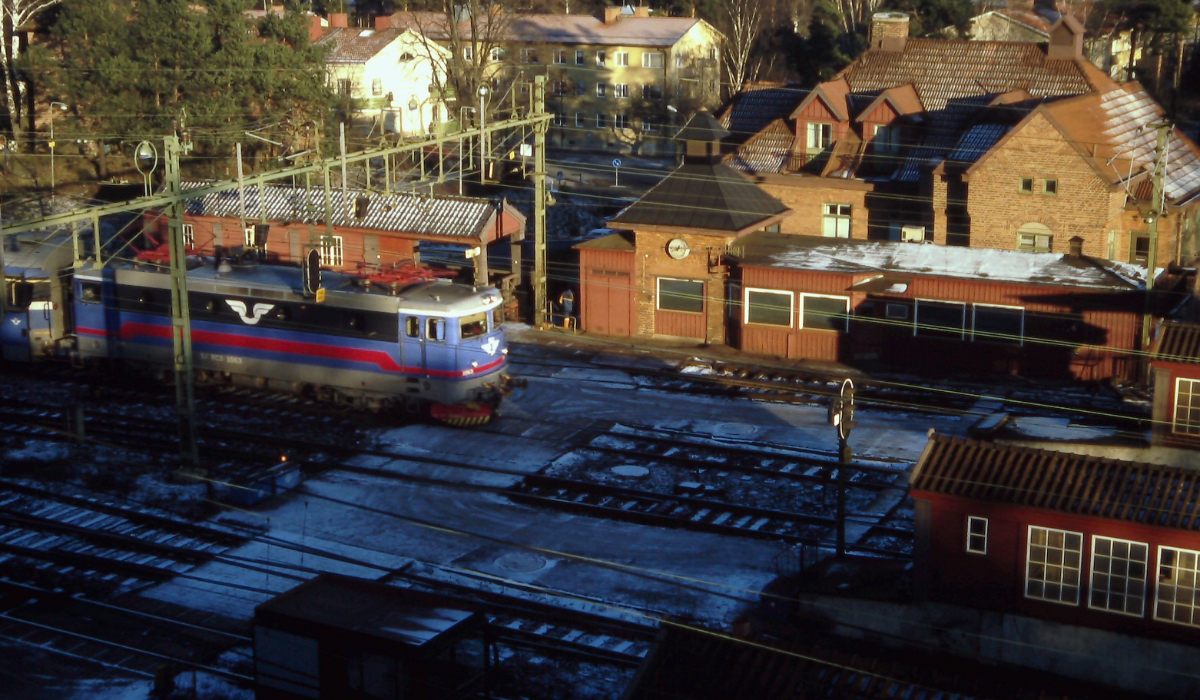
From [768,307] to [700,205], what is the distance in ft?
11.3

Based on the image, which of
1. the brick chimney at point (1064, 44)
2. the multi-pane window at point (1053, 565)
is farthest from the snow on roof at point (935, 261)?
the multi-pane window at point (1053, 565)

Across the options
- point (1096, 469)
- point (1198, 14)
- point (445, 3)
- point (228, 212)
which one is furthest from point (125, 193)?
point (1198, 14)

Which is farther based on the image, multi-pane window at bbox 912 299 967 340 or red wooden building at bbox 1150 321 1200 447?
multi-pane window at bbox 912 299 967 340

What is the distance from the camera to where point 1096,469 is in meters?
18.6

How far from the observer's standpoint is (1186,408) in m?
22.3

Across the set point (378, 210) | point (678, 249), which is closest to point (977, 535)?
point (678, 249)

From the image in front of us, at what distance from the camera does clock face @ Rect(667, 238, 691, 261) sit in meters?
35.7

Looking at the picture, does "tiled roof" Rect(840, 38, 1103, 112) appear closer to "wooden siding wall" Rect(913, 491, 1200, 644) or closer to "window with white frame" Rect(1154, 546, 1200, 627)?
"wooden siding wall" Rect(913, 491, 1200, 644)

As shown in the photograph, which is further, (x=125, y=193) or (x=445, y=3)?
(x=445, y=3)

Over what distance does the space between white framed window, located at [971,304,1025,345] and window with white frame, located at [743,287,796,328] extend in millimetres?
4331

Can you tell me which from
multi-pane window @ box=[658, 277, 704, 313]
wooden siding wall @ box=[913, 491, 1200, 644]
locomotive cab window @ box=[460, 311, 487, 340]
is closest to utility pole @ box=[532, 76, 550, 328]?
multi-pane window @ box=[658, 277, 704, 313]

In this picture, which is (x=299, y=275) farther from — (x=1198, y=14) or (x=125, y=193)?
(x=1198, y=14)

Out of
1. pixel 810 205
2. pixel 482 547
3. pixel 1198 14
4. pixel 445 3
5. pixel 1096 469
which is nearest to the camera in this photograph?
pixel 1096 469

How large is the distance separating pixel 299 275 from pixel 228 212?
1147cm
